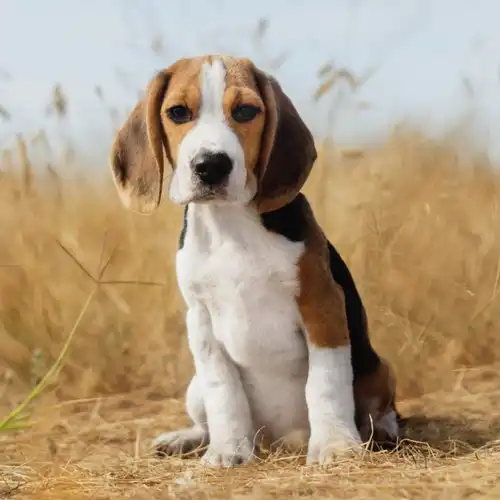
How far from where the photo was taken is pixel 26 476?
3.86 m

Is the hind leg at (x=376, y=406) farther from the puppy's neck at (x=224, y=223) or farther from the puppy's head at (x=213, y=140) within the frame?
the puppy's head at (x=213, y=140)

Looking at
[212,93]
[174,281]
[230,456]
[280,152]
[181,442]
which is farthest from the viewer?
[174,281]

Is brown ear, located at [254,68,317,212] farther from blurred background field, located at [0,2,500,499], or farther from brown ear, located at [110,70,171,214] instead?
blurred background field, located at [0,2,500,499]

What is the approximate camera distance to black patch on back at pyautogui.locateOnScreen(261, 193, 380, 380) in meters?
4.01

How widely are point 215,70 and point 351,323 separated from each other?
1267 mm

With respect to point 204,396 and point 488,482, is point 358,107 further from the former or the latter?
point 488,482

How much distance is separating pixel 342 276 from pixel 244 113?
904 millimetres

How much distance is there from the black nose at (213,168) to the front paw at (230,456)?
1.18 meters

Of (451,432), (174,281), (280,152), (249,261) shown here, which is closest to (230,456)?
(249,261)

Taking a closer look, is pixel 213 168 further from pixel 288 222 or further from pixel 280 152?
pixel 288 222

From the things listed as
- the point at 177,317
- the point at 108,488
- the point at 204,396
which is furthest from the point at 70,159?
the point at 108,488

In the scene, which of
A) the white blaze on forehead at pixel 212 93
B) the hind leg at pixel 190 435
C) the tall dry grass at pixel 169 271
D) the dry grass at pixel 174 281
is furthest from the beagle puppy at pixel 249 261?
the tall dry grass at pixel 169 271

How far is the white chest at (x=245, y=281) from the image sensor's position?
3953mm

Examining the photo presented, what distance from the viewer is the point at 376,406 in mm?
4344
